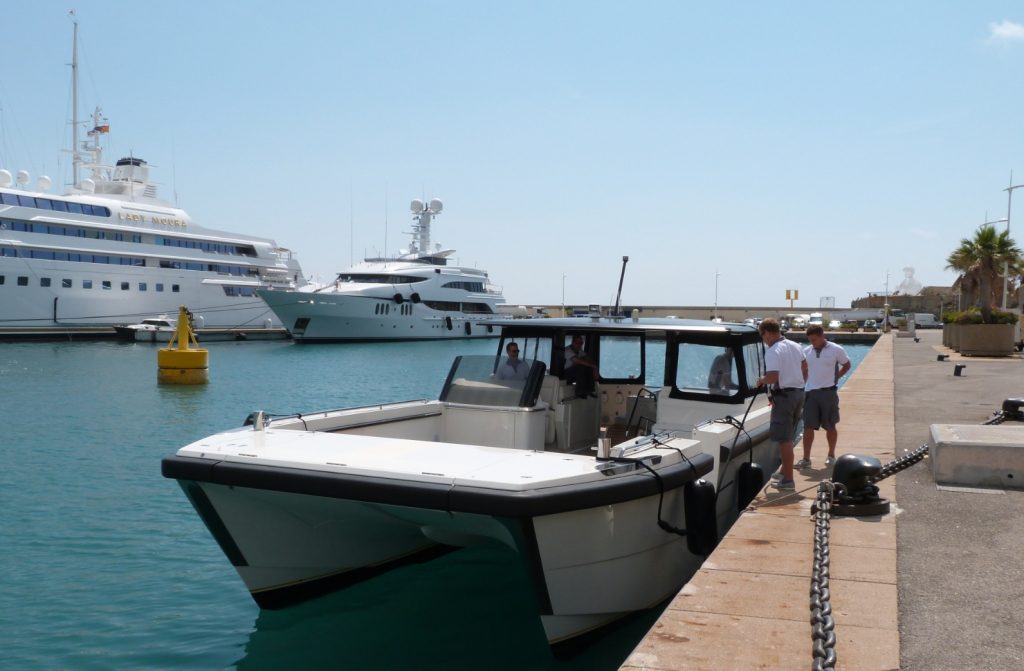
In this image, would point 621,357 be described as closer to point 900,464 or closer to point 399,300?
point 900,464

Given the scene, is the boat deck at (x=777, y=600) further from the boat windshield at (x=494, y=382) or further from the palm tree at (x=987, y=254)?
the palm tree at (x=987, y=254)

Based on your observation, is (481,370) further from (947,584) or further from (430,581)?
(947,584)

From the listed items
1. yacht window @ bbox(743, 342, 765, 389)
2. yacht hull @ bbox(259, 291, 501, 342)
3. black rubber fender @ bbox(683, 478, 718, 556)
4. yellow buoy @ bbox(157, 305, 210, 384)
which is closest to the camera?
black rubber fender @ bbox(683, 478, 718, 556)

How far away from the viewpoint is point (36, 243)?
60.0m

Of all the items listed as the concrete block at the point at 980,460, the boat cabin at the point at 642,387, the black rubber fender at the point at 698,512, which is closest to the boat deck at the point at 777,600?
the black rubber fender at the point at 698,512

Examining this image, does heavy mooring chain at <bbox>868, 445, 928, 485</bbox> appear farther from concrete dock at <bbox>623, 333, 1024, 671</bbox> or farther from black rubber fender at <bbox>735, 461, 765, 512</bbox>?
black rubber fender at <bbox>735, 461, 765, 512</bbox>

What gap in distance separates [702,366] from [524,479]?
380 cm

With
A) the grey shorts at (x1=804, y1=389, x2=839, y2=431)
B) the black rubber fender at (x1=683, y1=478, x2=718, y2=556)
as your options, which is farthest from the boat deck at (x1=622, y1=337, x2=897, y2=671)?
the grey shorts at (x1=804, y1=389, x2=839, y2=431)

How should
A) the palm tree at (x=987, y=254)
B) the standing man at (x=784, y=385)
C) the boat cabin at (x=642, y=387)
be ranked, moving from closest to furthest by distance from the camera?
the standing man at (x=784, y=385), the boat cabin at (x=642, y=387), the palm tree at (x=987, y=254)

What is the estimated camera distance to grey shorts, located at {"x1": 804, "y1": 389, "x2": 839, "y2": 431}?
8.51m

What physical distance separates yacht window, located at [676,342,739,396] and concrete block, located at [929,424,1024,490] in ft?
6.85

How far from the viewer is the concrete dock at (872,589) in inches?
163

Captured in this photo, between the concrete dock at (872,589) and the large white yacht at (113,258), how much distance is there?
2389 inches

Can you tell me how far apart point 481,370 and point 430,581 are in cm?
220
